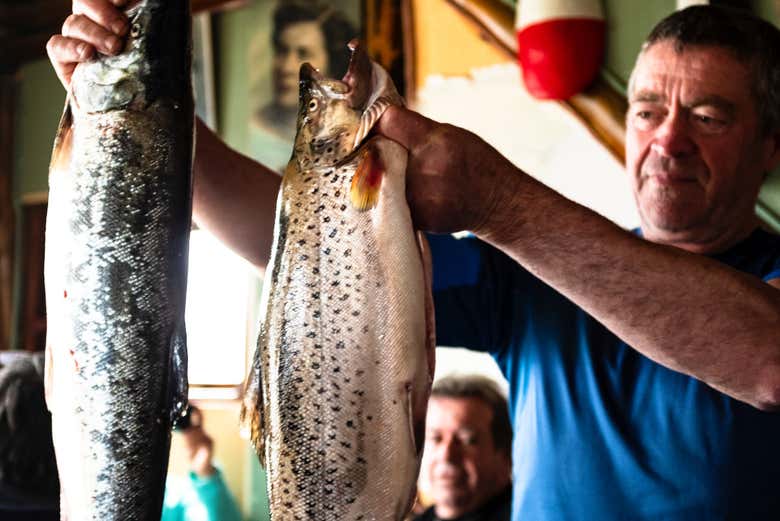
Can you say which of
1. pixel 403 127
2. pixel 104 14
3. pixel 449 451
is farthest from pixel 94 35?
pixel 449 451

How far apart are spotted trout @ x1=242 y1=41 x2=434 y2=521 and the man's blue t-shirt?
0.64 m

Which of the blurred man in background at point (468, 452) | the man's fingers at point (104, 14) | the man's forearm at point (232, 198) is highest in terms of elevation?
the man's fingers at point (104, 14)

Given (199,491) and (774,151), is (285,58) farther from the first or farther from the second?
(774,151)

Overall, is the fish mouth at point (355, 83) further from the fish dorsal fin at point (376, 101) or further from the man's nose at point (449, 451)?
the man's nose at point (449, 451)

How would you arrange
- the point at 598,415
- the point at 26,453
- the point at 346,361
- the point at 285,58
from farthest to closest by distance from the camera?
the point at 285,58 < the point at 26,453 < the point at 598,415 < the point at 346,361

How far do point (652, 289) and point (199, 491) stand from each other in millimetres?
2692

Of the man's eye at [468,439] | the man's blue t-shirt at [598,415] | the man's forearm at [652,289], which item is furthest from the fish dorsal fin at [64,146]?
the man's eye at [468,439]

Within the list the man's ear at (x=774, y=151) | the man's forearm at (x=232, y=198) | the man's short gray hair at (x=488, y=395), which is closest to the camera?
the man's forearm at (x=232, y=198)

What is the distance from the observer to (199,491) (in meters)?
3.64

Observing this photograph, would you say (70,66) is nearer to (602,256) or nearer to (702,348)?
(602,256)

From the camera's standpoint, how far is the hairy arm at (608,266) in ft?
3.78

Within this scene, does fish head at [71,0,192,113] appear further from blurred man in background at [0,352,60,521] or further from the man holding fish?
blurred man in background at [0,352,60,521]

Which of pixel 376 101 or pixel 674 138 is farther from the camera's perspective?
pixel 674 138

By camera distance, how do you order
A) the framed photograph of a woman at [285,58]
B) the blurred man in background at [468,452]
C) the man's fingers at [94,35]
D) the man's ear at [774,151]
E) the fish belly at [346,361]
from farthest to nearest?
1. the framed photograph of a woman at [285,58]
2. the blurred man in background at [468,452]
3. the man's ear at [774,151]
4. the man's fingers at [94,35]
5. the fish belly at [346,361]
